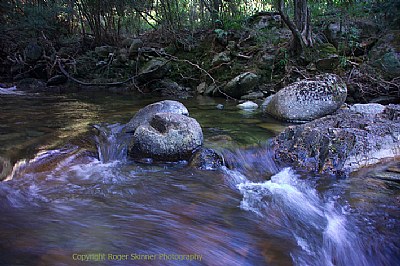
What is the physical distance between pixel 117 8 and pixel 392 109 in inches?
389

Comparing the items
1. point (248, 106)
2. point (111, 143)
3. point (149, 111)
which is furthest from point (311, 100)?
point (111, 143)

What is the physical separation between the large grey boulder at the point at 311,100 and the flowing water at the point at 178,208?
113cm

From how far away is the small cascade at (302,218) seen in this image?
2.41m

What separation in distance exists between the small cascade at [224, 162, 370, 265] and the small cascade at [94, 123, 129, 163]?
1509 mm

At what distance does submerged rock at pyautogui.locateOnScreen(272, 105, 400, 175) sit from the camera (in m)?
3.70

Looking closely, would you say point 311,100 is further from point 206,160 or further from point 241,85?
point 241,85

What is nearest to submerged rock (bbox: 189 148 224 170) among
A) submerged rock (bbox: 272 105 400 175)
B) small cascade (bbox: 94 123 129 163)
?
submerged rock (bbox: 272 105 400 175)

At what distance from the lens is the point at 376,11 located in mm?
8930

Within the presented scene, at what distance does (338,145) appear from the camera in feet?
12.5

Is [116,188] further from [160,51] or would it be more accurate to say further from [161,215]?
[160,51]

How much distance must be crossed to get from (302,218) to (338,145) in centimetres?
131

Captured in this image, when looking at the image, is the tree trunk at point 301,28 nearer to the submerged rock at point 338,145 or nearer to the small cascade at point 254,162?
the submerged rock at point 338,145

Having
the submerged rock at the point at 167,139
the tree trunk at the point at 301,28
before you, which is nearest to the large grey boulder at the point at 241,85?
the tree trunk at the point at 301,28

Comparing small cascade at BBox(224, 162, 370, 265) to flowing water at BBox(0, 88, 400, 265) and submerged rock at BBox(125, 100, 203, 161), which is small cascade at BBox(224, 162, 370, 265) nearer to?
flowing water at BBox(0, 88, 400, 265)
